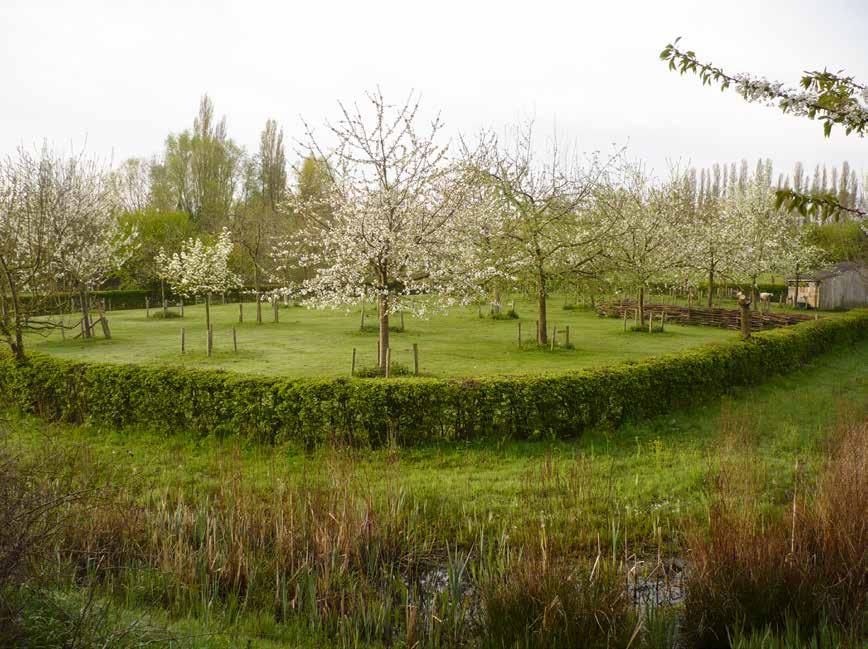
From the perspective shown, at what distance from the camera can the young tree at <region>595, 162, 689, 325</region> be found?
2323 cm

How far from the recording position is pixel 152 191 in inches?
1976

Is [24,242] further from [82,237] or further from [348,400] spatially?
[348,400]

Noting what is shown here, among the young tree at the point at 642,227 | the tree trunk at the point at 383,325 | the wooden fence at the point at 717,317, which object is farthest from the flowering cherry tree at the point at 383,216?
the wooden fence at the point at 717,317

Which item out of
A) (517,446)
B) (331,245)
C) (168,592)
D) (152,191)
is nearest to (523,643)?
(168,592)

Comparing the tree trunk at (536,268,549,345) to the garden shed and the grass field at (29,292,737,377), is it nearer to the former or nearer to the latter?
the grass field at (29,292,737,377)

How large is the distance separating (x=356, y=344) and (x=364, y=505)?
1584cm

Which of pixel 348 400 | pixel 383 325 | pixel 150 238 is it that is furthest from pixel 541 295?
pixel 150 238

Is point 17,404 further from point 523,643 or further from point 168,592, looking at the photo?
point 523,643

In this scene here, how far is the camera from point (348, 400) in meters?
9.62

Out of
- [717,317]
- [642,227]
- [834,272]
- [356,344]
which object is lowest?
[356,344]

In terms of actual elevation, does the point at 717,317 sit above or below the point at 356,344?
above

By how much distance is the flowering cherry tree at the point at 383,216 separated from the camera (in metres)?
14.7

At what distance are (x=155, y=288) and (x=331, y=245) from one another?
2758 centimetres

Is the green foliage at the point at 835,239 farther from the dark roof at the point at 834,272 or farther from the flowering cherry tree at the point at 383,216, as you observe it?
the flowering cherry tree at the point at 383,216
